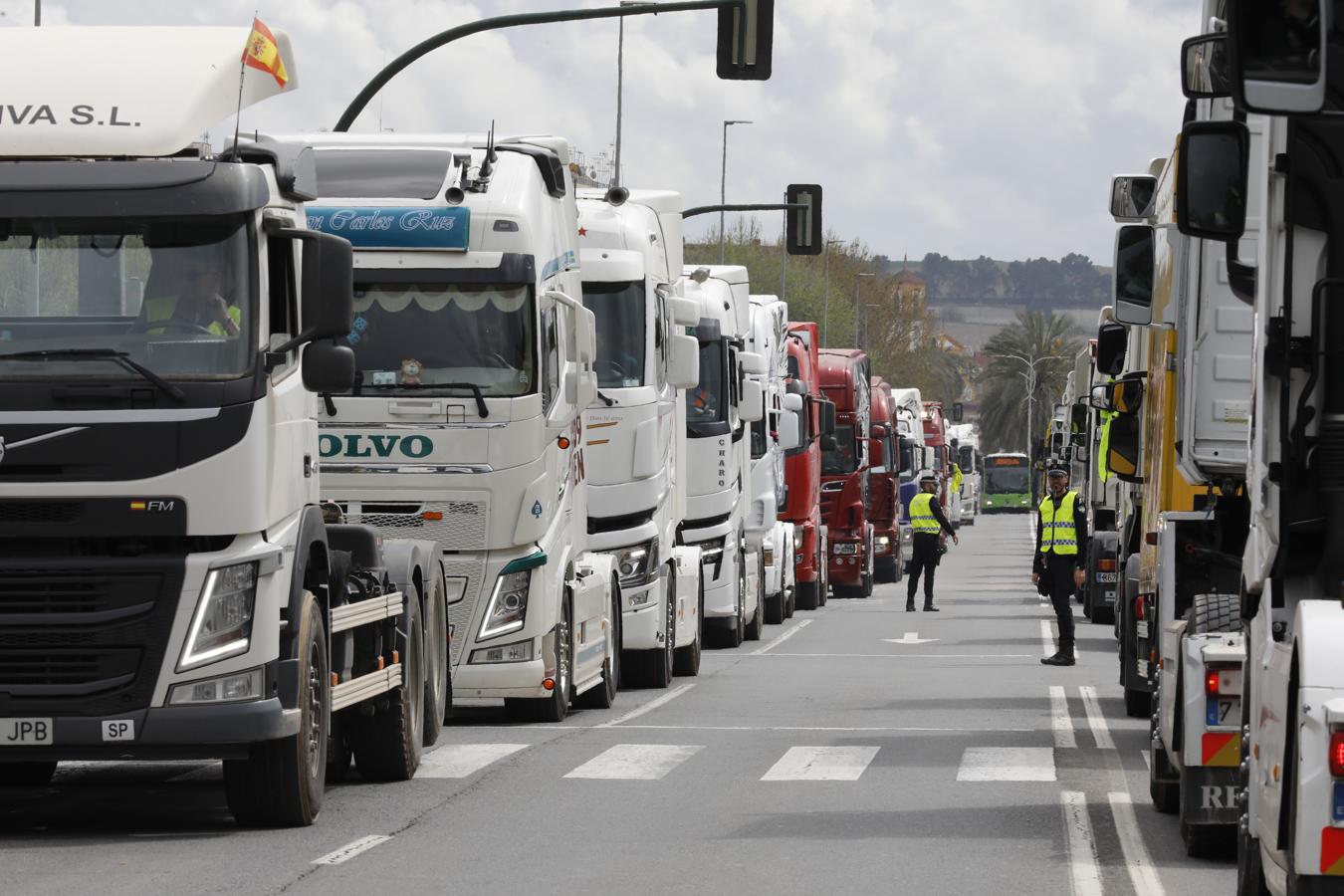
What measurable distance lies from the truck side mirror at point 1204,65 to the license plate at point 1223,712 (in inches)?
92.0

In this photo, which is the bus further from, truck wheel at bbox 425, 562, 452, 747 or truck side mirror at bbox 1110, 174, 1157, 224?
truck wheel at bbox 425, 562, 452, 747

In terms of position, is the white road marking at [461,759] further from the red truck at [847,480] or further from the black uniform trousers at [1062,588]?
the red truck at [847,480]

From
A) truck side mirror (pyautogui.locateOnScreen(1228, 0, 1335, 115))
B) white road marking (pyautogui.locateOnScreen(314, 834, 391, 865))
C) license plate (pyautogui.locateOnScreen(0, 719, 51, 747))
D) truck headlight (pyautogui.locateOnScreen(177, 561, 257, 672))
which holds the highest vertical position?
truck side mirror (pyautogui.locateOnScreen(1228, 0, 1335, 115))

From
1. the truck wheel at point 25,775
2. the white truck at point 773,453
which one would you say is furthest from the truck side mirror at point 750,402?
the truck wheel at point 25,775

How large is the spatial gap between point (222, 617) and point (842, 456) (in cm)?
3207

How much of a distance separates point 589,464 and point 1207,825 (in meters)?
9.55

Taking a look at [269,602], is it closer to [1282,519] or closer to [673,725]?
[1282,519]

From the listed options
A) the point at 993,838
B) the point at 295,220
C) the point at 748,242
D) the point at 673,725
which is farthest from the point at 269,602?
the point at 748,242

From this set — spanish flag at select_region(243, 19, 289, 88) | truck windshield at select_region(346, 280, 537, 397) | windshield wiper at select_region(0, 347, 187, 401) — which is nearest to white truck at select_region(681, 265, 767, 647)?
truck windshield at select_region(346, 280, 537, 397)

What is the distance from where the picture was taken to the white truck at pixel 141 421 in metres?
10.4

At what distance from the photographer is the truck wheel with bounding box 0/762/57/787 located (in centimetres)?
1338

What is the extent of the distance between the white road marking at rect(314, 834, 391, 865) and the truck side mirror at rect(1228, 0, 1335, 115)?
17.1ft

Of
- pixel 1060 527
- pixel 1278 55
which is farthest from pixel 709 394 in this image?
pixel 1278 55

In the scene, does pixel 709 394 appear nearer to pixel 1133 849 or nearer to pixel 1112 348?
pixel 1112 348
